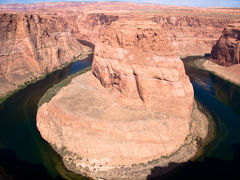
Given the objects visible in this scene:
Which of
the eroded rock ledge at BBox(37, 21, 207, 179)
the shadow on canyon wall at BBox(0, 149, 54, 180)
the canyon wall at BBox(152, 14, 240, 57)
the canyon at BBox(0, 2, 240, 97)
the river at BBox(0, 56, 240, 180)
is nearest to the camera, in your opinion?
the shadow on canyon wall at BBox(0, 149, 54, 180)

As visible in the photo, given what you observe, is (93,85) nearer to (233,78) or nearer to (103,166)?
(103,166)

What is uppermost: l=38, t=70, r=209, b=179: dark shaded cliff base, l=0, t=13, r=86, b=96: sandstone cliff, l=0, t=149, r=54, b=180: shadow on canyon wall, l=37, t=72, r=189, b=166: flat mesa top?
l=0, t=13, r=86, b=96: sandstone cliff

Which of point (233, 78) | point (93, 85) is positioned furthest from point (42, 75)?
point (233, 78)

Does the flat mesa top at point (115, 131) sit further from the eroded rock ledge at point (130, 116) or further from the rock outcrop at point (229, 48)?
the rock outcrop at point (229, 48)

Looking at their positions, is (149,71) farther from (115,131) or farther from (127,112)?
(115,131)

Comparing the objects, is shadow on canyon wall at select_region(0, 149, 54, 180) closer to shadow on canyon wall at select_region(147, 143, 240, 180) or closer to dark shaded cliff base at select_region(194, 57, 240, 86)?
shadow on canyon wall at select_region(147, 143, 240, 180)

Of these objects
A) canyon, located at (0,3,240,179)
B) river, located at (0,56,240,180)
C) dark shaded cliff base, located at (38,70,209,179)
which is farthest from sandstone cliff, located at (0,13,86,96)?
dark shaded cliff base, located at (38,70,209,179)

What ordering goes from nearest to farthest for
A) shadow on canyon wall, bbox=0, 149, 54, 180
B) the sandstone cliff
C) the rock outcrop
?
shadow on canyon wall, bbox=0, 149, 54, 180 → the sandstone cliff → the rock outcrop
